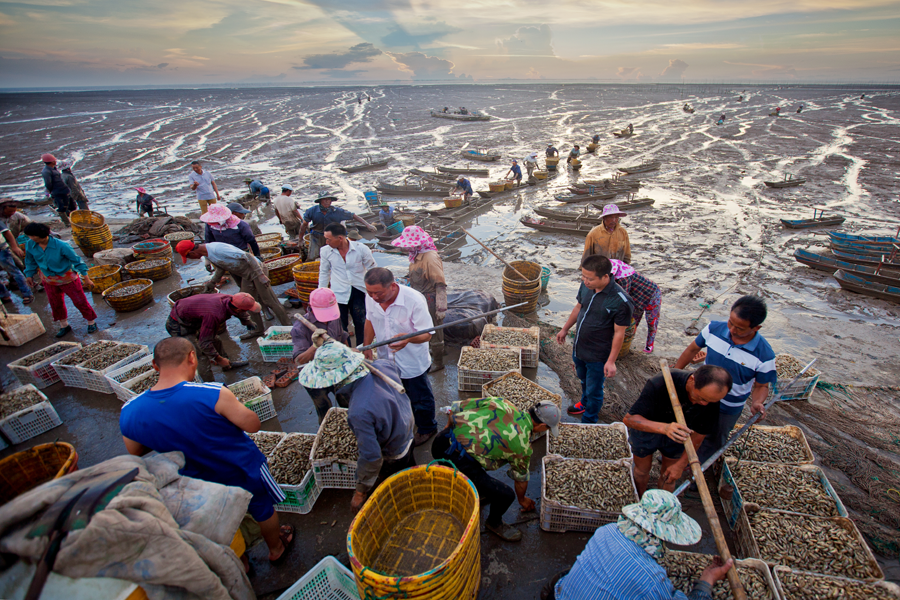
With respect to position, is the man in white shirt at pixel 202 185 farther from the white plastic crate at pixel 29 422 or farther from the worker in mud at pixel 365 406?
the worker in mud at pixel 365 406

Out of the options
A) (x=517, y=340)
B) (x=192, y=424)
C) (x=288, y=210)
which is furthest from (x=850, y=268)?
(x=288, y=210)

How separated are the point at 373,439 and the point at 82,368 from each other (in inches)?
220

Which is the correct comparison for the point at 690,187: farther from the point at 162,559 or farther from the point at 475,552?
the point at 162,559

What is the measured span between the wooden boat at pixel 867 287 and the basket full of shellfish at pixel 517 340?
27.6 feet

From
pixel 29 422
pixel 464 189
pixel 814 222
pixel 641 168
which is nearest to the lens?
pixel 29 422

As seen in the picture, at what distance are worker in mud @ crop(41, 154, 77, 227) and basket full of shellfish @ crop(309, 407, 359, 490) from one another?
43.8 feet

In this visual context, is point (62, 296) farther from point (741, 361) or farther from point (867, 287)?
point (867, 287)

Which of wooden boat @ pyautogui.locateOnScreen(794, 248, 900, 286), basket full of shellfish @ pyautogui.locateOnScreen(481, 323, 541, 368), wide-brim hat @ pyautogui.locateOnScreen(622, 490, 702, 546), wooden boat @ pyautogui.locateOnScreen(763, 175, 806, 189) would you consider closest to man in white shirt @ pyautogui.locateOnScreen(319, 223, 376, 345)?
basket full of shellfish @ pyautogui.locateOnScreen(481, 323, 541, 368)

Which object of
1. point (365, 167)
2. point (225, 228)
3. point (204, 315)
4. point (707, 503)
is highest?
point (365, 167)

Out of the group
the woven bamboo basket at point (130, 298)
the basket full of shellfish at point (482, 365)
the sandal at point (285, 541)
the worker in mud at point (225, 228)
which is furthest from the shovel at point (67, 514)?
the woven bamboo basket at point (130, 298)

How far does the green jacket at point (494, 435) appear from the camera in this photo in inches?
126

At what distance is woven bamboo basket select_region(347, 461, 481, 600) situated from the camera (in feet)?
8.71

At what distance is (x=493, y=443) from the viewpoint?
3.20 m

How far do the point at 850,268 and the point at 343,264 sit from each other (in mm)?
12268
